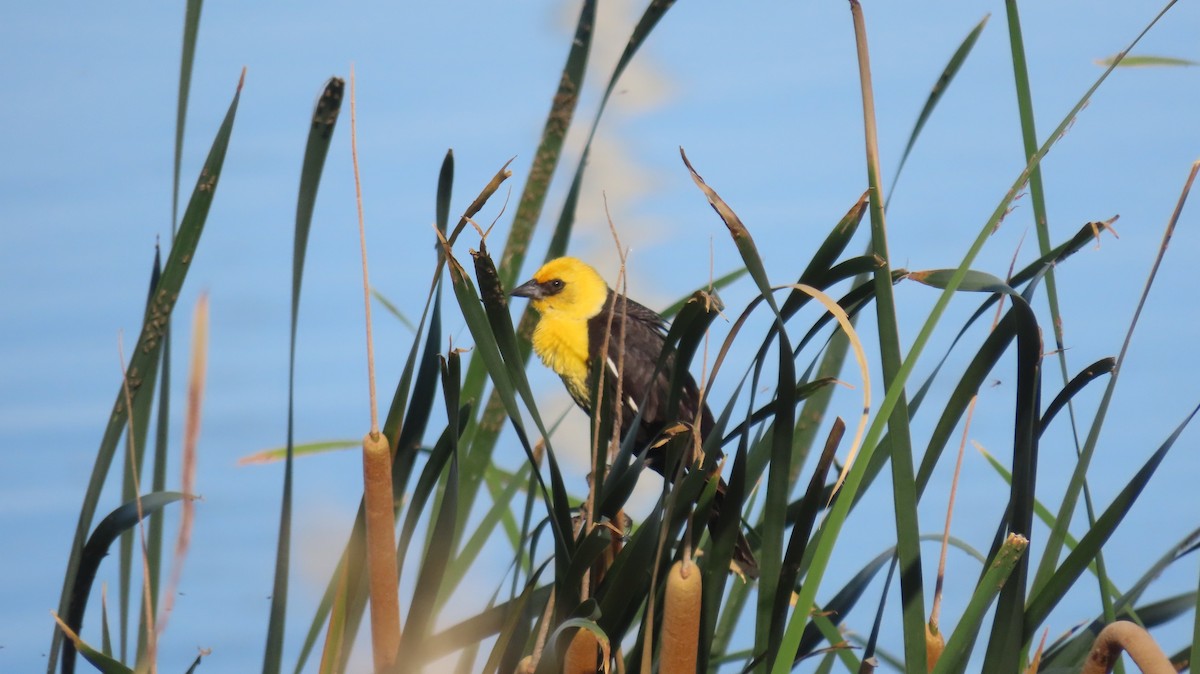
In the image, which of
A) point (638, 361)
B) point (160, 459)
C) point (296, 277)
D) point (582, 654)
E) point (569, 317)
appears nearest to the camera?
point (582, 654)

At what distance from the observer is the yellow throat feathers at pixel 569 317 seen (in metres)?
2.30

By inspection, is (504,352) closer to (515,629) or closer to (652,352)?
(515,629)

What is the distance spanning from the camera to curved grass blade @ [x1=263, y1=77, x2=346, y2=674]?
1021 mm

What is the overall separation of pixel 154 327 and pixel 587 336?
1.28 m

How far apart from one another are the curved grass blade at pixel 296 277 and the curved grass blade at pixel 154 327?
95mm

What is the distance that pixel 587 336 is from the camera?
2314mm

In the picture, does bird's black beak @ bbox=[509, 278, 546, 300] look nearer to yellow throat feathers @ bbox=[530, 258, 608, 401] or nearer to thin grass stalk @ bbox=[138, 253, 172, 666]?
yellow throat feathers @ bbox=[530, 258, 608, 401]

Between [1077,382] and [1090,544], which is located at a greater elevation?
[1077,382]

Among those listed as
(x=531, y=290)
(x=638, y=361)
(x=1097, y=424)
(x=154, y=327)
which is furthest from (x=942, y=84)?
(x=531, y=290)

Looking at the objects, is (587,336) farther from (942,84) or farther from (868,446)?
(868,446)

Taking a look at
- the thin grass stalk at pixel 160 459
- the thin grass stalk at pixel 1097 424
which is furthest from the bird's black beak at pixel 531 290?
the thin grass stalk at pixel 1097 424

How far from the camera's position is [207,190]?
1.07 meters

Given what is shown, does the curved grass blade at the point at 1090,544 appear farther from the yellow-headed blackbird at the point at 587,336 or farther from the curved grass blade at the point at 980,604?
the yellow-headed blackbird at the point at 587,336

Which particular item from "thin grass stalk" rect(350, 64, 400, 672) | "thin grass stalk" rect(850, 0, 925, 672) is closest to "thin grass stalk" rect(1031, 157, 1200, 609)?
"thin grass stalk" rect(850, 0, 925, 672)
